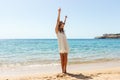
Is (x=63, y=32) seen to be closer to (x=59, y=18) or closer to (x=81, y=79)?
(x=59, y=18)

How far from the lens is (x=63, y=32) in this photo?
26.2 ft

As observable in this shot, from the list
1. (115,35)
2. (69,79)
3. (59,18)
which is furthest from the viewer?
(115,35)

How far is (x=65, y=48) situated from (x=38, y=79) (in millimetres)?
1317

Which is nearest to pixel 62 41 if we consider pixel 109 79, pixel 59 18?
pixel 59 18

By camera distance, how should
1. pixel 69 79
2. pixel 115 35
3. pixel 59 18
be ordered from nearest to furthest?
pixel 69 79
pixel 59 18
pixel 115 35

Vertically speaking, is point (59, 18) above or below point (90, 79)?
above

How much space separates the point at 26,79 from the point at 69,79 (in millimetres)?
1325

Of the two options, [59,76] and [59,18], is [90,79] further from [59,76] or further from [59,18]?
[59,18]

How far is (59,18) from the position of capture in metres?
7.73

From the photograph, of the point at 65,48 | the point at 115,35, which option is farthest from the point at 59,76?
the point at 115,35

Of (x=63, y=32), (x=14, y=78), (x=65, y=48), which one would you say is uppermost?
(x=63, y=32)

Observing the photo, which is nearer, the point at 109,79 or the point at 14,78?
the point at 109,79

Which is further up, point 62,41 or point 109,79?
point 62,41

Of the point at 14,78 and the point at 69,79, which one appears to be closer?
the point at 69,79
